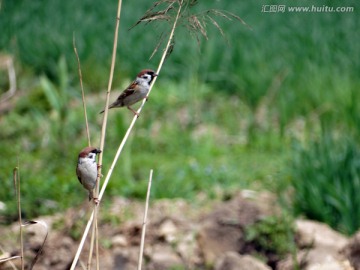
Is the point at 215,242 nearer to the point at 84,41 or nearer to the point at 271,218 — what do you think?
the point at 271,218

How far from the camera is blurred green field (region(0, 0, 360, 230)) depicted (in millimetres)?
5379

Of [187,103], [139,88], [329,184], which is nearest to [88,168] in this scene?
[139,88]

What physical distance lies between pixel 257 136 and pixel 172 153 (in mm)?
725

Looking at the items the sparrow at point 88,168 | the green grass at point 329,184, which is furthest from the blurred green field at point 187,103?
the sparrow at point 88,168

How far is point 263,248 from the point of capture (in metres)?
4.44

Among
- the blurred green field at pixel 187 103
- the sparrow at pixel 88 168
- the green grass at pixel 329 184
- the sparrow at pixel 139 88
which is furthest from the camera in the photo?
the blurred green field at pixel 187 103

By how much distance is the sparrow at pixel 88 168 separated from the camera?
2.27 metres

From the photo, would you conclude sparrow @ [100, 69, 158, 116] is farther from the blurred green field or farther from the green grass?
the green grass

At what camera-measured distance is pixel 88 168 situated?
7.46 ft

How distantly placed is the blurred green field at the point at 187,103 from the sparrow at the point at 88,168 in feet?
8.08

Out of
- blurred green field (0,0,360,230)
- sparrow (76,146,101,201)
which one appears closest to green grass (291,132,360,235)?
blurred green field (0,0,360,230)

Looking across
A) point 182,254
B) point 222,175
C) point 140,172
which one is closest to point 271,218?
point 182,254

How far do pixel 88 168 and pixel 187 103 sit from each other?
4666 millimetres

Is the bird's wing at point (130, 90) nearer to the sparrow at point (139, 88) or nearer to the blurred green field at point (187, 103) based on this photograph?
the sparrow at point (139, 88)
